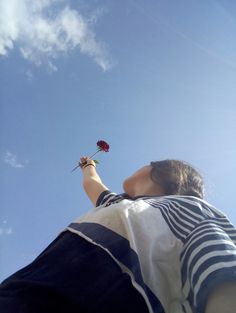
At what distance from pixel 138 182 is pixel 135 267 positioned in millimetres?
855

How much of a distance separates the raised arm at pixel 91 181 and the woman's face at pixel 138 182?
122mm

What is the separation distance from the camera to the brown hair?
1533 millimetres

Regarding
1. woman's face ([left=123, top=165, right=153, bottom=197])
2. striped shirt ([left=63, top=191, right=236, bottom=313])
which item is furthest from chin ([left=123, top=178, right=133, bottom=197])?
striped shirt ([left=63, top=191, right=236, bottom=313])

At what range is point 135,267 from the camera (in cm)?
82

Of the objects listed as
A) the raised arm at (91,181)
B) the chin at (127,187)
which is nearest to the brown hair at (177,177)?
the chin at (127,187)

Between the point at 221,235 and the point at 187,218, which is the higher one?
the point at 187,218

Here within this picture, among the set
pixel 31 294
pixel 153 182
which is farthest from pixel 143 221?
pixel 153 182

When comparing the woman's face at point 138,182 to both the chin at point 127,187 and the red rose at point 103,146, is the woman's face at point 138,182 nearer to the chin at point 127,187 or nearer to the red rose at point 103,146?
the chin at point 127,187

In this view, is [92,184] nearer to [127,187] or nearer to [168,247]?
[127,187]

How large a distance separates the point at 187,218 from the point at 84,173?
1.07 metres

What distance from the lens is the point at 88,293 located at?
31.0 inches

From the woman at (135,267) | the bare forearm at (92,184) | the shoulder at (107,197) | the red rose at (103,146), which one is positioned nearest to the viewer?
the woman at (135,267)

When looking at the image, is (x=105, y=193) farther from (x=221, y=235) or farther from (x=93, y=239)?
(x=221, y=235)

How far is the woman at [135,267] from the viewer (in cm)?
77
